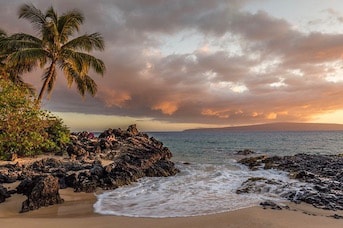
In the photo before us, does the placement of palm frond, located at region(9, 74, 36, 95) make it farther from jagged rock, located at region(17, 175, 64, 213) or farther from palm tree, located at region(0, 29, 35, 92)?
jagged rock, located at region(17, 175, 64, 213)

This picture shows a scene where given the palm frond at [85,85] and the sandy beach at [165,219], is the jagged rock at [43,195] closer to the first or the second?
the sandy beach at [165,219]

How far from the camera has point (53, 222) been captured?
30.3 ft

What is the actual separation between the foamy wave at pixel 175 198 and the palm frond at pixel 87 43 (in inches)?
626

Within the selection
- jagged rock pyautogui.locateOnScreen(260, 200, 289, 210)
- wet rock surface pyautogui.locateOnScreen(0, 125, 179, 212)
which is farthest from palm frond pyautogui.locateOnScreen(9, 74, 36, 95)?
jagged rock pyautogui.locateOnScreen(260, 200, 289, 210)

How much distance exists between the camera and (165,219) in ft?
32.3

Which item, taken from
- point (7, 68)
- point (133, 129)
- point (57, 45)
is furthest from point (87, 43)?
point (133, 129)

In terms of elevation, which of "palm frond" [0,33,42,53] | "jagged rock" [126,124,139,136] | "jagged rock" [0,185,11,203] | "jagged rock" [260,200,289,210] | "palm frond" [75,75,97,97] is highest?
"palm frond" [0,33,42,53]

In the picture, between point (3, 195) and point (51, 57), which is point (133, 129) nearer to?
point (51, 57)

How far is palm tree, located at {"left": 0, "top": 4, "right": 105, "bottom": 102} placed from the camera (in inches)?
1067

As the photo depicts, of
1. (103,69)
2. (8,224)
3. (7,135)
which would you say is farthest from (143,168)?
(8,224)

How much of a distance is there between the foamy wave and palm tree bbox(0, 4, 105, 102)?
14.8 meters

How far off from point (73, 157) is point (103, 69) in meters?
9.60

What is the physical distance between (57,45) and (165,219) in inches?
899

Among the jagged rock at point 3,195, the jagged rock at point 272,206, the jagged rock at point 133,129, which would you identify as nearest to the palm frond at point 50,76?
the jagged rock at point 133,129
